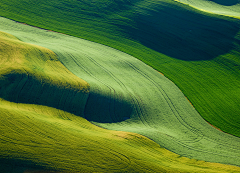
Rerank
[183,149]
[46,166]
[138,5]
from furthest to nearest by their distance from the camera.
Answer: [138,5], [183,149], [46,166]

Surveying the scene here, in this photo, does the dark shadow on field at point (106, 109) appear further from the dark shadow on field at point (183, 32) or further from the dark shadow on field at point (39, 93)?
the dark shadow on field at point (183, 32)

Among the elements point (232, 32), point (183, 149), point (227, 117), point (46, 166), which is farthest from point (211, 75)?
point (46, 166)

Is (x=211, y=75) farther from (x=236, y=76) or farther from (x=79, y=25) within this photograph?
(x=79, y=25)

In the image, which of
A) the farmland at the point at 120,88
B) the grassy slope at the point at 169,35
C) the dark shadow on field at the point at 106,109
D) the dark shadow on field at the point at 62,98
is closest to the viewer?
the farmland at the point at 120,88

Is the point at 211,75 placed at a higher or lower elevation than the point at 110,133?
higher

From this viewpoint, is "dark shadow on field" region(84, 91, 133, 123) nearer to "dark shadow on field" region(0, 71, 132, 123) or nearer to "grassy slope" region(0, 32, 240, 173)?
"dark shadow on field" region(0, 71, 132, 123)

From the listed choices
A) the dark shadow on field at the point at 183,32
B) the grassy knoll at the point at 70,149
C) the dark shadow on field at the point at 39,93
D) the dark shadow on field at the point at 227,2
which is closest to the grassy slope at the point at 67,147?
the grassy knoll at the point at 70,149

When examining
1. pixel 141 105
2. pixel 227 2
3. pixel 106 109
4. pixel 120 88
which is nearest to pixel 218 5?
pixel 227 2

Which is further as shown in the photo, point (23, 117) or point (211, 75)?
point (211, 75)
